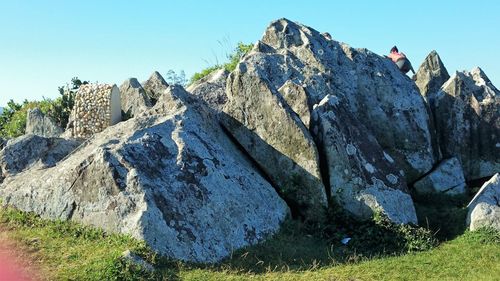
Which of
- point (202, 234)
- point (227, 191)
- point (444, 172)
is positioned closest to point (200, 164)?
point (227, 191)

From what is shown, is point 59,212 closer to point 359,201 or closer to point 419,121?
point 359,201

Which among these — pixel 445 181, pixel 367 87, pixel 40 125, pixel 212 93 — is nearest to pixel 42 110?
pixel 40 125

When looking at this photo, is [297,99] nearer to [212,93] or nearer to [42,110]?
[212,93]

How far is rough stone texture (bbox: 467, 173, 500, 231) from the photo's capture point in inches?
548

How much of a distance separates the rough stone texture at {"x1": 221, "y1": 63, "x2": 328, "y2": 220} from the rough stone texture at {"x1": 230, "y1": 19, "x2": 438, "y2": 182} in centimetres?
293

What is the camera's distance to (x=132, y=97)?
24516 mm

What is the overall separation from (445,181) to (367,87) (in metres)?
4.67

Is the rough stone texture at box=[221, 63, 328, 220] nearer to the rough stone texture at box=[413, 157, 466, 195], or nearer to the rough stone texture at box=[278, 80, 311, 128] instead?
the rough stone texture at box=[278, 80, 311, 128]

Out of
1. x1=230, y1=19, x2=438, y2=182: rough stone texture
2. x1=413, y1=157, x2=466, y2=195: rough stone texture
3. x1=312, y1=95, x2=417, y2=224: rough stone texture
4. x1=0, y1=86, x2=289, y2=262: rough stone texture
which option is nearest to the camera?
x1=0, y1=86, x2=289, y2=262: rough stone texture

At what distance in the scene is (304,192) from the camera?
15.2 meters

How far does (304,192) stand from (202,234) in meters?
3.82

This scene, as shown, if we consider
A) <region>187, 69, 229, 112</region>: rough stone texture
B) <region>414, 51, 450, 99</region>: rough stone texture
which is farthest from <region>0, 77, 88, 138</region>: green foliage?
<region>414, 51, 450, 99</region>: rough stone texture

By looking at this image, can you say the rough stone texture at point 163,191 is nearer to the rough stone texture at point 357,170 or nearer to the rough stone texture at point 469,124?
the rough stone texture at point 357,170

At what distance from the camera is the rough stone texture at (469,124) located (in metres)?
20.9
